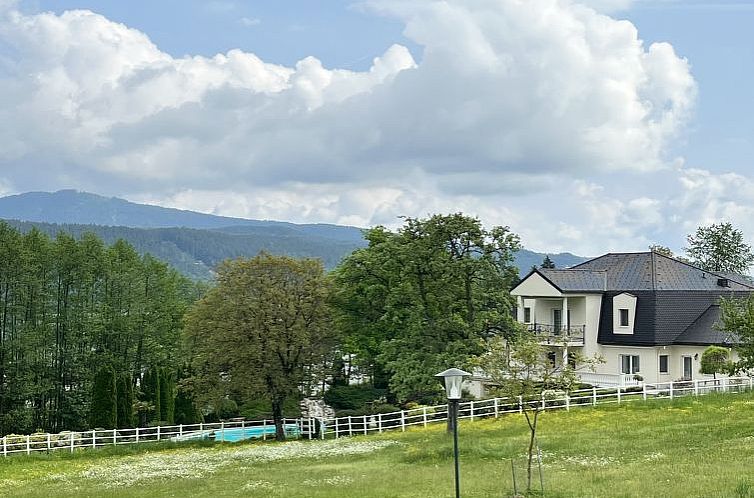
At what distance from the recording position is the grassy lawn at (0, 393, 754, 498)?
2375 centimetres

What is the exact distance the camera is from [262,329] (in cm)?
4878

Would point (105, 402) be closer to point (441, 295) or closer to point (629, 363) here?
point (441, 295)

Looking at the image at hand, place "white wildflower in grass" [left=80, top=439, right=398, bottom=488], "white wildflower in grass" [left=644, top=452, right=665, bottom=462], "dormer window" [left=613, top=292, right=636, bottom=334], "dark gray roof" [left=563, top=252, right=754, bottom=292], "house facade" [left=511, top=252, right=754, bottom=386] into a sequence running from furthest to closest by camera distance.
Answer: "dark gray roof" [left=563, top=252, right=754, bottom=292], "dormer window" [left=613, top=292, right=636, bottom=334], "house facade" [left=511, top=252, right=754, bottom=386], "white wildflower in grass" [left=80, top=439, right=398, bottom=488], "white wildflower in grass" [left=644, top=452, right=665, bottom=462]

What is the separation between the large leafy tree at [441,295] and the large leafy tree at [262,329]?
105 inches

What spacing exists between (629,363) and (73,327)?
39.2m

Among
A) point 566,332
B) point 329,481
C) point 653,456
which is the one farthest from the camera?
point 566,332

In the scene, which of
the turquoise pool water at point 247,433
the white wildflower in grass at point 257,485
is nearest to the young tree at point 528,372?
the white wildflower in grass at point 257,485

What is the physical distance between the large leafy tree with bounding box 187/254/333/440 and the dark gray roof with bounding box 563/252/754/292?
64.3 feet

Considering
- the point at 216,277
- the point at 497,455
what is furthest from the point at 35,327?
the point at 497,455

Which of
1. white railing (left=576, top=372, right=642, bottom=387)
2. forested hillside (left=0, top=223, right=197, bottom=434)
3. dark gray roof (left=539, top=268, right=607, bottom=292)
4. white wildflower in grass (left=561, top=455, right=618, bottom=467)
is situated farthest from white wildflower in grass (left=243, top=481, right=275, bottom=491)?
dark gray roof (left=539, top=268, right=607, bottom=292)

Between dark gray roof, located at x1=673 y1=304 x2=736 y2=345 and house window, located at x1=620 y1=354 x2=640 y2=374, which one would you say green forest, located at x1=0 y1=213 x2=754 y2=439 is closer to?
house window, located at x1=620 y1=354 x2=640 y2=374

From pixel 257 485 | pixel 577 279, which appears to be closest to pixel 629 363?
pixel 577 279

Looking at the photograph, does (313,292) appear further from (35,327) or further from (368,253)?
(35,327)

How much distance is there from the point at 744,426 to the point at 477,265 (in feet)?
61.5
